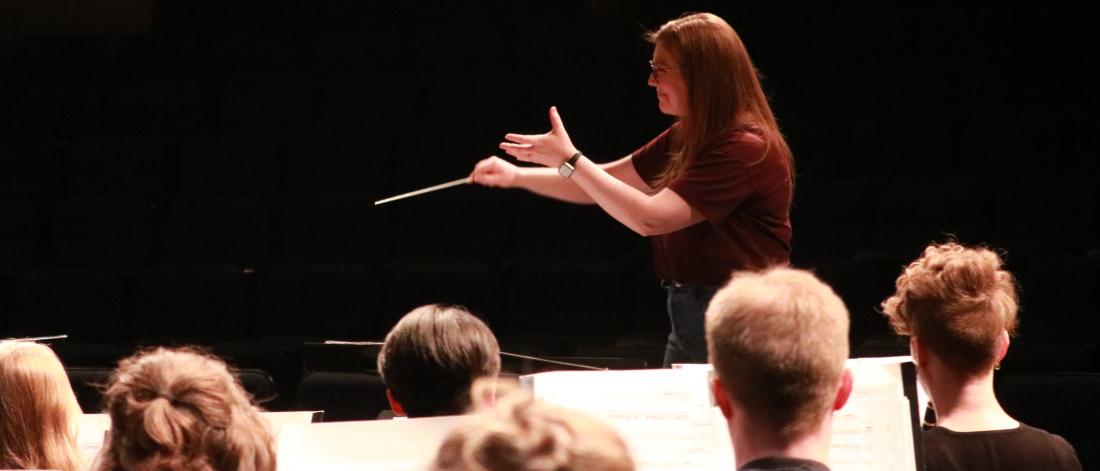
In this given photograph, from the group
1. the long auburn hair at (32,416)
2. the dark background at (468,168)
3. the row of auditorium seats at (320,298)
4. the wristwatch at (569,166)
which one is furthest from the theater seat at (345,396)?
the long auburn hair at (32,416)

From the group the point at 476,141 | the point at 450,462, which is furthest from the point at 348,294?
the point at 450,462

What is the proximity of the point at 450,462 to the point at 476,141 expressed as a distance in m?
4.82

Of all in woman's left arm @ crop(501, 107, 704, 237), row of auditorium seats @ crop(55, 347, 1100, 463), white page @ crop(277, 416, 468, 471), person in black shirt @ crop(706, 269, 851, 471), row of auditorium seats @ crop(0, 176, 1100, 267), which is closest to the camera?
person in black shirt @ crop(706, 269, 851, 471)

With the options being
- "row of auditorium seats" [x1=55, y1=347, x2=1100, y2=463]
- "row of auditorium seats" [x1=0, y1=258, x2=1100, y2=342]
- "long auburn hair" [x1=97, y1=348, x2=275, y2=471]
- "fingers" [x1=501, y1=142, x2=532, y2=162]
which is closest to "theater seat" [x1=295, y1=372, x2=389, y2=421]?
"row of auditorium seats" [x1=55, y1=347, x2=1100, y2=463]

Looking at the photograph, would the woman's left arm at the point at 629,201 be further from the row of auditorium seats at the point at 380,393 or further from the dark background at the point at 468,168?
the dark background at the point at 468,168

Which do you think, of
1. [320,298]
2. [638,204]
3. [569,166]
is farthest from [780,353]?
[320,298]

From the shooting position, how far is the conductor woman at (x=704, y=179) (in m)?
2.54

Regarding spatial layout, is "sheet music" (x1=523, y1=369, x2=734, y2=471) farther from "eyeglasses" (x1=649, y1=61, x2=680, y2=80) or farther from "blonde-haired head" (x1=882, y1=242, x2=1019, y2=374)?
"eyeglasses" (x1=649, y1=61, x2=680, y2=80)

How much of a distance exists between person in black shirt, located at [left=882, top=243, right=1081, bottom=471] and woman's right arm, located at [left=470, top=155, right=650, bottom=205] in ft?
2.99

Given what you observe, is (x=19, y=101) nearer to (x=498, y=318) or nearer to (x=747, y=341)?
(x=498, y=318)

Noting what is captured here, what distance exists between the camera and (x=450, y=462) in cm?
90

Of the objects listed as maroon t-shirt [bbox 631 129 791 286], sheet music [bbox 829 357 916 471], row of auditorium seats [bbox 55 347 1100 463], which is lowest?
row of auditorium seats [bbox 55 347 1100 463]

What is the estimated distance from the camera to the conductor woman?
254 centimetres

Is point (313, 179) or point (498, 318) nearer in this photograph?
point (498, 318)
